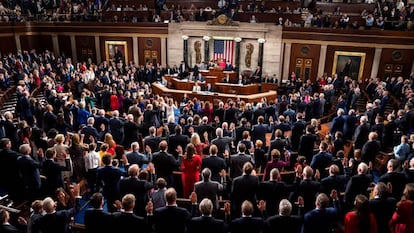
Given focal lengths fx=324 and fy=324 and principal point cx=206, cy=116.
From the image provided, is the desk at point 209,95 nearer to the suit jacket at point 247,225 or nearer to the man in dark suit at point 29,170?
the man in dark suit at point 29,170

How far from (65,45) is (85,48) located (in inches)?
56.8

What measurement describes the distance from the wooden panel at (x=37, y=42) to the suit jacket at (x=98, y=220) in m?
20.6

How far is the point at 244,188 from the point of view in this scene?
4.89 metres

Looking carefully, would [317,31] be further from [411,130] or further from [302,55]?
[411,130]

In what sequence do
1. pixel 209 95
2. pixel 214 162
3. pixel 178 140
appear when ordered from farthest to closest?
pixel 209 95 < pixel 178 140 < pixel 214 162

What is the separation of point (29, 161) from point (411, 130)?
30.2 feet

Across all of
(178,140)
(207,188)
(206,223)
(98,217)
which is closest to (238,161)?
(207,188)

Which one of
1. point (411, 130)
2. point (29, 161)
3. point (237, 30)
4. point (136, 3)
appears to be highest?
point (136, 3)

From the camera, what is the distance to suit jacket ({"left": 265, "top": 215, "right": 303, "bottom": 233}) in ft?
12.7

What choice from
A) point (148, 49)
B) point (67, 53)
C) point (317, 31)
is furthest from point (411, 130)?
point (67, 53)

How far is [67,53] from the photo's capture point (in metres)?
22.4

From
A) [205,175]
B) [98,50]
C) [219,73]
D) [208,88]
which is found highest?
[205,175]

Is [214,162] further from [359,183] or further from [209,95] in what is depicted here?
[209,95]

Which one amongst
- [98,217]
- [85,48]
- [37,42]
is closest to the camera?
[98,217]
